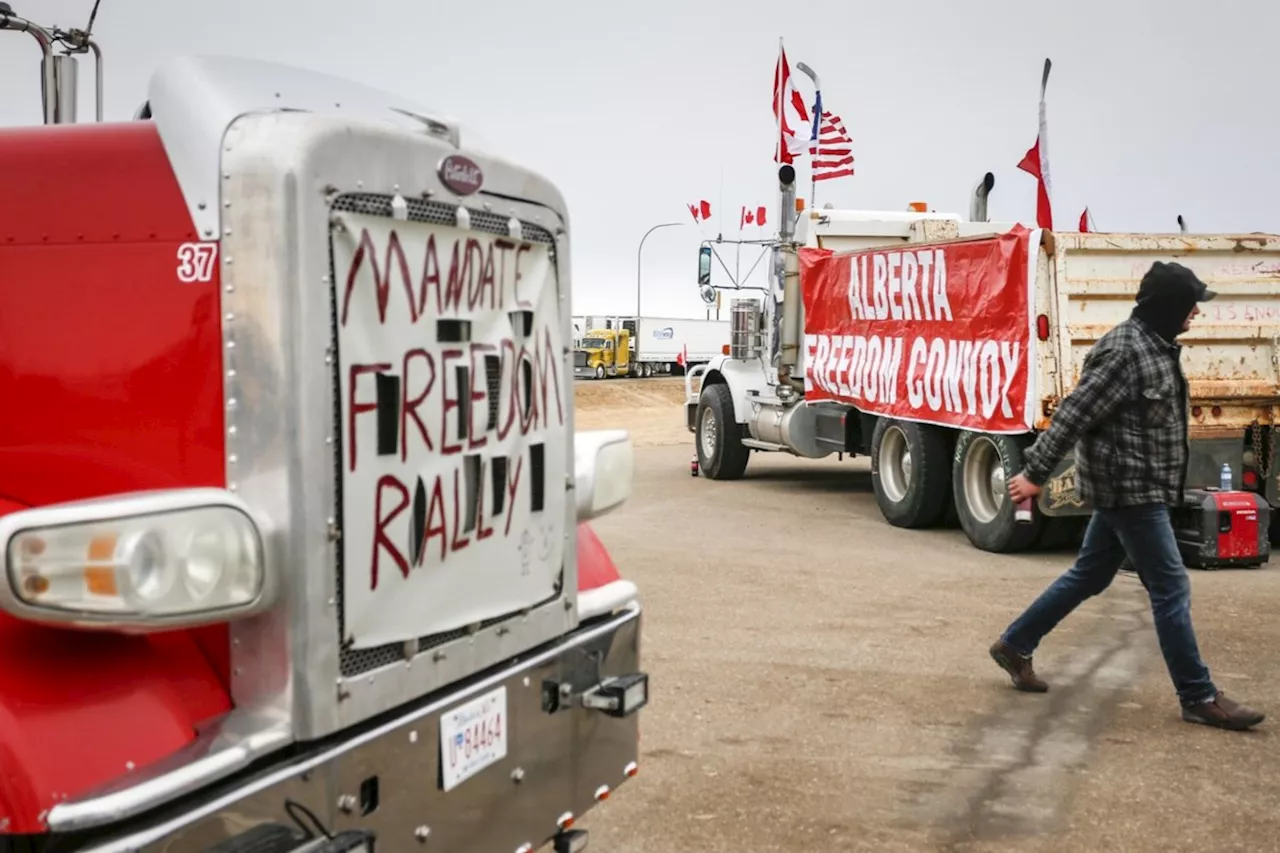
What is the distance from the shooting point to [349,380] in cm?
295

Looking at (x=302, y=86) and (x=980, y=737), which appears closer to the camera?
(x=302, y=86)

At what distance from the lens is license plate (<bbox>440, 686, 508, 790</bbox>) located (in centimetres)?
319

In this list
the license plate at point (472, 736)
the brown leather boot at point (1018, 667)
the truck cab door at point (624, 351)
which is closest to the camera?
the license plate at point (472, 736)

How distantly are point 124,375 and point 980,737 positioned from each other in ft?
13.8

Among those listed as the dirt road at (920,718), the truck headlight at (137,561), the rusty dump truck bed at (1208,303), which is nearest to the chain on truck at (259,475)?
the truck headlight at (137,561)

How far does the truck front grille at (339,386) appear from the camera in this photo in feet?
9.60

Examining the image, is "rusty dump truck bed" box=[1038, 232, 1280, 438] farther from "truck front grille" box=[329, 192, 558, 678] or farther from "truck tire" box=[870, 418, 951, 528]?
"truck front grille" box=[329, 192, 558, 678]

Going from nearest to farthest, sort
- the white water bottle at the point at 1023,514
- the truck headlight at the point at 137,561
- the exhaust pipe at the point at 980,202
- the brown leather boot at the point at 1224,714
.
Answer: the truck headlight at the point at 137,561, the brown leather boot at the point at 1224,714, the white water bottle at the point at 1023,514, the exhaust pipe at the point at 980,202

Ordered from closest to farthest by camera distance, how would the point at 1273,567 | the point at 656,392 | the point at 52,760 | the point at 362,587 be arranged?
the point at 52,760, the point at 362,587, the point at 1273,567, the point at 656,392

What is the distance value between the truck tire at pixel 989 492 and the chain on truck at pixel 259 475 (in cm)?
816

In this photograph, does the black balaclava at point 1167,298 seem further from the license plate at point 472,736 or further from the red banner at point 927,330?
the red banner at point 927,330

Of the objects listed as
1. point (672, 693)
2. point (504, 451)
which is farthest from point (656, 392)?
point (504, 451)

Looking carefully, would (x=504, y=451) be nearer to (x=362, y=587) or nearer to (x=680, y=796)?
(x=362, y=587)

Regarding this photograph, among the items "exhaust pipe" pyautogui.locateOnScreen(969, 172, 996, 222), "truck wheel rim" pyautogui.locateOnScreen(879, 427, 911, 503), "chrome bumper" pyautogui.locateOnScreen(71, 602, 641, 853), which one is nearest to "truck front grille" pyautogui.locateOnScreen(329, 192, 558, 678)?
"chrome bumper" pyautogui.locateOnScreen(71, 602, 641, 853)
